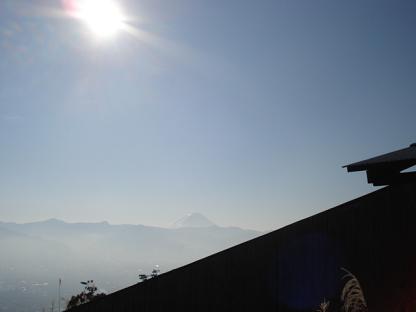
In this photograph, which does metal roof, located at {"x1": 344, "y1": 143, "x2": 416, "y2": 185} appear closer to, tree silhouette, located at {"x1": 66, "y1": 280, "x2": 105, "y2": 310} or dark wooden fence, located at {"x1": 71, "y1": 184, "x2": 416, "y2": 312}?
dark wooden fence, located at {"x1": 71, "y1": 184, "x2": 416, "y2": 312}

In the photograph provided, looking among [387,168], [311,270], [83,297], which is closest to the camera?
[311,270]

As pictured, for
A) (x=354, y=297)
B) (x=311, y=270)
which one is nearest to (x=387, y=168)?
(x=311, y=270)

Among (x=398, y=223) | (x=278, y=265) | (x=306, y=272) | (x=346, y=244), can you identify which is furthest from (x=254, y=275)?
(x=398, y=223)

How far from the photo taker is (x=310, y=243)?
5.08m

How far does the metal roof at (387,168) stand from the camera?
16.5 feet

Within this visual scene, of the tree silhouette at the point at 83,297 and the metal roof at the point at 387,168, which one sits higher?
the metal roof at the point at 387,168

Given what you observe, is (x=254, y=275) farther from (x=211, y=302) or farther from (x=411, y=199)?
(x=411, y=199)

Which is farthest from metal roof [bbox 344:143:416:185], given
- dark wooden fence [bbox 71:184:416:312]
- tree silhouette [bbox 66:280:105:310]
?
tree silhouette [bbox 66:280:105:310]

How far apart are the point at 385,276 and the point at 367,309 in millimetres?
522

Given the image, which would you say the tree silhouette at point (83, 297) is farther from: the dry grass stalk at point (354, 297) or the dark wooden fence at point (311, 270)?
the dry grass stalk at point (354, 297)

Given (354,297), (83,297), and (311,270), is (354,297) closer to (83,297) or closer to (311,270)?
(311,270)

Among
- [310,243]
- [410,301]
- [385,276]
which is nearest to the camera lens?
[410,301]

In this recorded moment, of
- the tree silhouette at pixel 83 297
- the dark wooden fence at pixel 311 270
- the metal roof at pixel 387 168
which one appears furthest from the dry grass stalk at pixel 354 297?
the tree silhouette at pixel 83 297

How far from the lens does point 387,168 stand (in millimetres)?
5305
